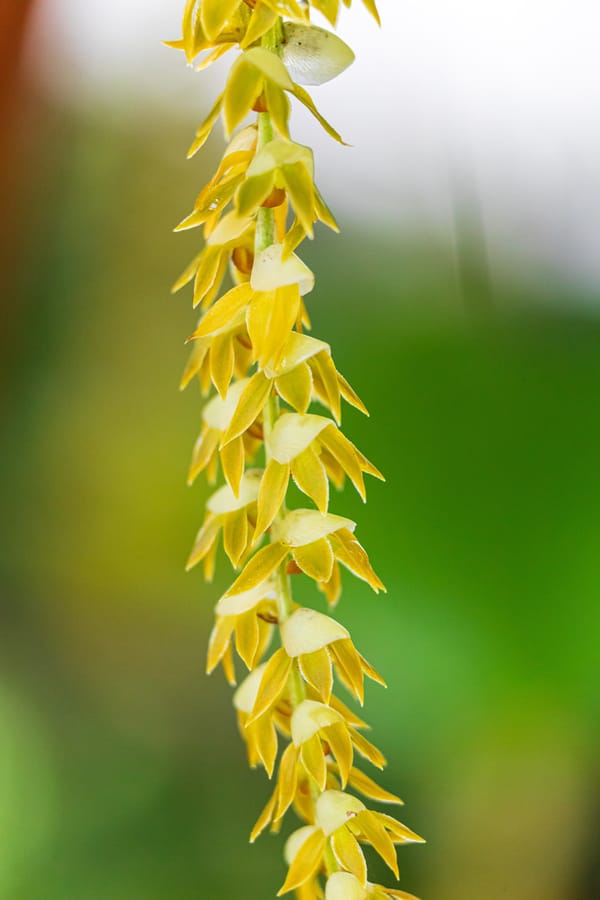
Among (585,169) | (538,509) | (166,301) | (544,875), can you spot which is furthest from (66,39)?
(544,875)

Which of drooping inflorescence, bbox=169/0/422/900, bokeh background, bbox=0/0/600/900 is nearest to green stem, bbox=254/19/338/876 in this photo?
drooping inflorescence, bbox=169/0/422/900

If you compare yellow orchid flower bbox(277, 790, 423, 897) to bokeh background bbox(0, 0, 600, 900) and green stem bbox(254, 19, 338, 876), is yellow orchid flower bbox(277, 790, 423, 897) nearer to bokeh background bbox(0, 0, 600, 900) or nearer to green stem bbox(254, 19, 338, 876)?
green stem bbox(254, 19, 338, 876)

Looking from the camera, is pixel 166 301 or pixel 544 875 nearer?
pixel 544 875

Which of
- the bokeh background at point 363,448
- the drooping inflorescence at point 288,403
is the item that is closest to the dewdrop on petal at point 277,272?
the drooping inflorescence at point 288,403

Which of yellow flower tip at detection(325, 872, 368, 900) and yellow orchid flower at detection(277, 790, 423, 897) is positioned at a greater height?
yellow orchid flower at detection(277, 790, 423, 897)

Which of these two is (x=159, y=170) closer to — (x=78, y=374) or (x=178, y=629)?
(x=78, y=374)

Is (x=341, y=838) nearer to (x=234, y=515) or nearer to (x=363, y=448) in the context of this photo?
(x=234, y=515)

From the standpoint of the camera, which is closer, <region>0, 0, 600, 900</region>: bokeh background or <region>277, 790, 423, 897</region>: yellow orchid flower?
<region>277, 790, 423, 897</region>: yellow orchid flower

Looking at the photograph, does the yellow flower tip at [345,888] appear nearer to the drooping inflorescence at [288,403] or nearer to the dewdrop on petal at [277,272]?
the drooping inflorescence at [288,403]
